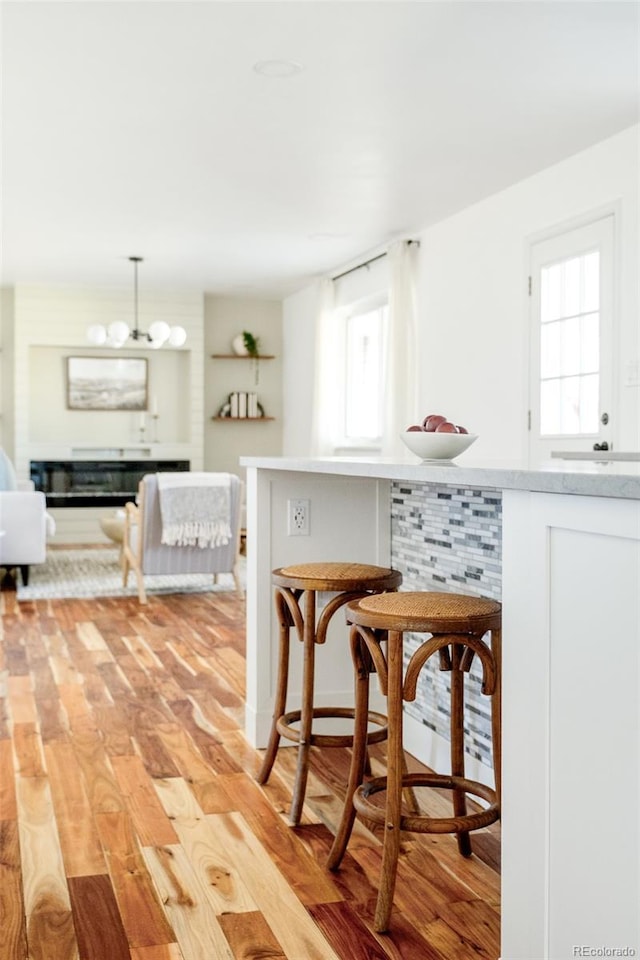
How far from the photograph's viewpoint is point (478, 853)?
8.13 ft

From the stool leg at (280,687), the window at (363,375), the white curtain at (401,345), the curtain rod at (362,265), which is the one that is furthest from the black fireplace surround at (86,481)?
the stool leg at (280,687)

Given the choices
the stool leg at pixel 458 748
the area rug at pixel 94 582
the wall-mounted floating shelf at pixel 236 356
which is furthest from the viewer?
the wall-mounted floating shelf at pixel 236 356

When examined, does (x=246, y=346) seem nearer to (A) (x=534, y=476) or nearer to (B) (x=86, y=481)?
(B) (x=86, y=481)

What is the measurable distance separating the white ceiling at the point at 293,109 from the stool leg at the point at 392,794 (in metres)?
2.56

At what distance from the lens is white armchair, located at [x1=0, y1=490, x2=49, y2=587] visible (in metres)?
6.73

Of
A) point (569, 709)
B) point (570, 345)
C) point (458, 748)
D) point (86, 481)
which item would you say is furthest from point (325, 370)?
point (569, 709)

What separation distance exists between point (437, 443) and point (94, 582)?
208 inches

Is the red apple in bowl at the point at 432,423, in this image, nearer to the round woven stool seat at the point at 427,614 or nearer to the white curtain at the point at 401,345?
the round woven stool seat at the point at 427,614

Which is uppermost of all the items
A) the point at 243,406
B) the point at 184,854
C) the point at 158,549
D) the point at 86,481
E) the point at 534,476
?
the point at 243,406

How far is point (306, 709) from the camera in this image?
277cm

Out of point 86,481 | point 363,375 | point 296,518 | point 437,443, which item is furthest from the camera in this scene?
point 86,481

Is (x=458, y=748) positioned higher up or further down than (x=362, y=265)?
further down

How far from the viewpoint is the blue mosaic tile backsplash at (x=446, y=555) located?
9.00 ft

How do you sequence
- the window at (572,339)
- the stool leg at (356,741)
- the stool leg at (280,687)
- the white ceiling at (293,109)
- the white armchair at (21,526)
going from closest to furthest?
the stool leg at (356,741) < the stool leg at (280,687) < the white ceiling at (293,109) < the window at (572,339) < the white armchair at (21,526)
